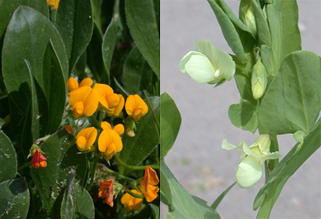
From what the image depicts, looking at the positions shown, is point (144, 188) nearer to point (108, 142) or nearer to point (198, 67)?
point (108, 142)

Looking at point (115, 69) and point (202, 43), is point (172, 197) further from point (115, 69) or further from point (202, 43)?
point (115, 69)

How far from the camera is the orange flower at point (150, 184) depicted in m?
0.49

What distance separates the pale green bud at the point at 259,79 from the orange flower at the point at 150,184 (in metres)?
0.17

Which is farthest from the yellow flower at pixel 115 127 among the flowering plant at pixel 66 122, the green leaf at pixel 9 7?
the green leaf at pixel 9 7

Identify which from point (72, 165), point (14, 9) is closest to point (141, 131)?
point (72, 165)

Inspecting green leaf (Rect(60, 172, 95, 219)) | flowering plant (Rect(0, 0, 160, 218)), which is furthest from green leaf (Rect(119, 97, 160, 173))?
green leaf (Rect(60, 172, 95, 219))

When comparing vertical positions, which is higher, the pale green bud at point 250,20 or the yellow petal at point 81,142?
the pale green bud at point 250,20

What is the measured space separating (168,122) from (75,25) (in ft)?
0.92

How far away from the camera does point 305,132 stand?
392 millimetres

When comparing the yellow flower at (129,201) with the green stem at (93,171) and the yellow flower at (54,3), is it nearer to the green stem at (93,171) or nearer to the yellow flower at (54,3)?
the green stem at (93,171)

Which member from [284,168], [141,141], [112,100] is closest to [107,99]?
[112,100]

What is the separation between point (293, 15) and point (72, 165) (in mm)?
302

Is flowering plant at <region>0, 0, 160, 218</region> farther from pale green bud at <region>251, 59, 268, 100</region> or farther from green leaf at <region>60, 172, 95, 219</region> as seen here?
pale green bud at <region>251, 59, 268, 100</region>

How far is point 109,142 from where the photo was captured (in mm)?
474
